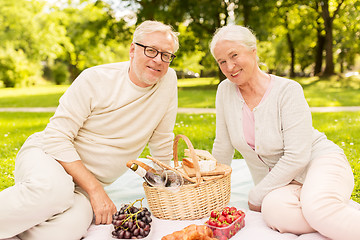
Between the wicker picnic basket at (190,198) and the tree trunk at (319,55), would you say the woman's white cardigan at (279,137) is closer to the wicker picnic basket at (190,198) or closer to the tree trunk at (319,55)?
the wicker picnic basket at (190,198)

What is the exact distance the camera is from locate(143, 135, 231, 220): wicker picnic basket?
3088mm

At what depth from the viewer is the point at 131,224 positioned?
2750 millimetres

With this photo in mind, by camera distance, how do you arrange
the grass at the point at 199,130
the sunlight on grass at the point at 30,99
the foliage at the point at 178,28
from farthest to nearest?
the foliage at the point at 178,28 → the sunlight on grass at the point at 30,99 → the grass at the point at 199,130

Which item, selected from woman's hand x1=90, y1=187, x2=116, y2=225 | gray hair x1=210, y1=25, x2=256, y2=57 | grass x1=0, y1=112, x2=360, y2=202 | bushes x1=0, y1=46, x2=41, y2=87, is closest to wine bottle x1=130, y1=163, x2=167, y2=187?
woman's hand x1=90, y1=187, x2=116, y2=225

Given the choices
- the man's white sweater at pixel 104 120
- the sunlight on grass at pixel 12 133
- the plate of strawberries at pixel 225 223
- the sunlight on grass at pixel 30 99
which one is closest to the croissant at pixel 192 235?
the plate of strawberries at pixel 225 223

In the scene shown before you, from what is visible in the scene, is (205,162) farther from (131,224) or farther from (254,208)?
(131,224)

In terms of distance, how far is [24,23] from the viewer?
34938 mm

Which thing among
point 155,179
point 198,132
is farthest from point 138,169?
point 198,132

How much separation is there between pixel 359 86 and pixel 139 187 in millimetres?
16277

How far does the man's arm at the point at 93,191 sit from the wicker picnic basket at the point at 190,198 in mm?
401

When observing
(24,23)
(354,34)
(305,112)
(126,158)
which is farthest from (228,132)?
(24,23)

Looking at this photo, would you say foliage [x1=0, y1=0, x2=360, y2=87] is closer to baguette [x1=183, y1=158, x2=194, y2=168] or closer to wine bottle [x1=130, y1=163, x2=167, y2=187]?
baguette [x1=183, y1=158, x2=194, y2=168]

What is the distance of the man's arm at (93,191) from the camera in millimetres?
3193

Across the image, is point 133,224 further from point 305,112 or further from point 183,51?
point 183,51
